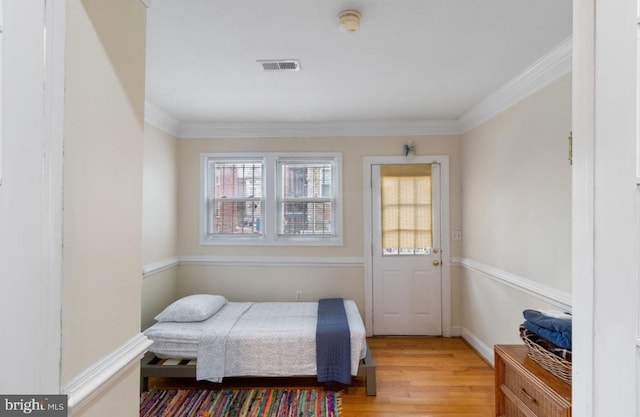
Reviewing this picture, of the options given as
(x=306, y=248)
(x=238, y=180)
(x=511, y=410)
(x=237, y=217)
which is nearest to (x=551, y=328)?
(x=511, y=410)

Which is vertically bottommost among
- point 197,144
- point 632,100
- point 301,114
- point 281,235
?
point 281,235

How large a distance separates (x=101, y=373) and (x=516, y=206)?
2.96 m

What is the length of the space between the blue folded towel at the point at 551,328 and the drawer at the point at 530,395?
24 centimetres

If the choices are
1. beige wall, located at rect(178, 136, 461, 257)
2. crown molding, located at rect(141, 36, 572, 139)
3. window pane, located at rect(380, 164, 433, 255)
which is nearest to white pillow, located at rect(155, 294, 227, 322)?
beige wall, located at rect(178, 136, 461, 257)

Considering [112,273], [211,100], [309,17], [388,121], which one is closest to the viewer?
[112,273]

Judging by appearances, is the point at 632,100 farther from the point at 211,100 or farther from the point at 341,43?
the point at 211,100

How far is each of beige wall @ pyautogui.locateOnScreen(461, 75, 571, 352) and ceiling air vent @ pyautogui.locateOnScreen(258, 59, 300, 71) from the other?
1885mm

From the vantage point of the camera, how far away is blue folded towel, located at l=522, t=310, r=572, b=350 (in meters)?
1.52

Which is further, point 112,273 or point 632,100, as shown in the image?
point 112,273

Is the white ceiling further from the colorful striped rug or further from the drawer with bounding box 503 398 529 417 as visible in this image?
the colorful striped rug

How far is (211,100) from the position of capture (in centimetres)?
310

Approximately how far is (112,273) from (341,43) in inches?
72.1

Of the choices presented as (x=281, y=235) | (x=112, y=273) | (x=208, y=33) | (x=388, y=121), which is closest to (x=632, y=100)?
(x=112, y=273)

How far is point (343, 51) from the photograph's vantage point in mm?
2129
